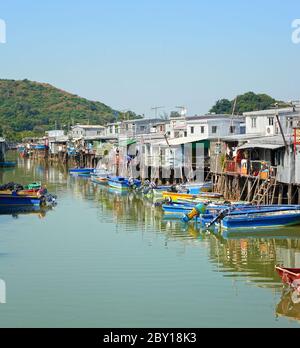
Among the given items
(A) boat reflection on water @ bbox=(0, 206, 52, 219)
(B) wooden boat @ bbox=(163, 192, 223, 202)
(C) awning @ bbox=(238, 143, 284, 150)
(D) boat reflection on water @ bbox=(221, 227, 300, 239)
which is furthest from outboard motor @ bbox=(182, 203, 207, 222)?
(A) boat reflection on water @ bbox=(0, 206, 52, 219)

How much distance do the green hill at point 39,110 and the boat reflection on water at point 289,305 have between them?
109009mm

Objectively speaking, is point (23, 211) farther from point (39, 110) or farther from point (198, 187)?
point (39, 110)

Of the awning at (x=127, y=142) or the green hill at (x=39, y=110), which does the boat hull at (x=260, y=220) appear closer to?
the awning at (x=127, y=142)

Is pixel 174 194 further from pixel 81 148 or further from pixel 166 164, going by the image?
pixel 81 148

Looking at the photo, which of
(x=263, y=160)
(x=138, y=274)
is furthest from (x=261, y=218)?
(x=138, y=274)

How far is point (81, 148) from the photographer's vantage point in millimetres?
72562

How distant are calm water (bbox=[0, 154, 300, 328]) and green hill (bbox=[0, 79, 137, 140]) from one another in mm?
99035

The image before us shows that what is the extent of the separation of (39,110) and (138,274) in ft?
449

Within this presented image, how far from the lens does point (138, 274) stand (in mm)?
19203

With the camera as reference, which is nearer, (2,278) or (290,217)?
(2,278)

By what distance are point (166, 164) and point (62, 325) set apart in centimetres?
3048

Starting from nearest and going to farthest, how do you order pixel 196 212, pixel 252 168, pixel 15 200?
pixel 196 212, pixel 15 200, pixel 252 168
